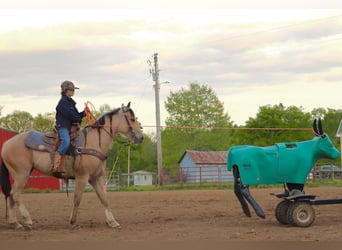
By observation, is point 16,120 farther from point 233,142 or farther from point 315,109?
point 315,109

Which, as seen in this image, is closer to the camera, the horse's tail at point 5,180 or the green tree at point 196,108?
the horse's tail at point 5,180

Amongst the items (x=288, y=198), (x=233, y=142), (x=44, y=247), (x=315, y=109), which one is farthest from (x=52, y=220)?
(x=315, y=109)

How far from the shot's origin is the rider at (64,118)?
11.6 m

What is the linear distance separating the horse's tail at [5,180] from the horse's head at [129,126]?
261 cm

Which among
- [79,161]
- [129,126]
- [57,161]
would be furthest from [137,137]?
[57,161]

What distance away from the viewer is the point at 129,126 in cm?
1208

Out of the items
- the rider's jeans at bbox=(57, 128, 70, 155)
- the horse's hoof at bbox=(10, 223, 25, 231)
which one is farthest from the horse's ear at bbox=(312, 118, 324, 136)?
the horse's hoof at bbox=(10, 223, 25, 231)

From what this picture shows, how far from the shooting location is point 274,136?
55969 millimetres

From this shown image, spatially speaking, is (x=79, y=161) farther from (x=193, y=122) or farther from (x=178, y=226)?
(x=193, y=122)

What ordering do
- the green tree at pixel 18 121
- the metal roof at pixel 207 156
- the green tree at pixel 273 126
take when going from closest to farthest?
1. the green tree at pixel 273 126
2. the metal roof at pixel 207 156
3. the green tree at pixel 18 121

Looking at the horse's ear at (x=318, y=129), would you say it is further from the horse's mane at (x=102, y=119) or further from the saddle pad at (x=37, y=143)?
the saddle pad at (x=37, y=143)

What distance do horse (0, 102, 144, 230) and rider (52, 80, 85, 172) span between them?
0.16 m

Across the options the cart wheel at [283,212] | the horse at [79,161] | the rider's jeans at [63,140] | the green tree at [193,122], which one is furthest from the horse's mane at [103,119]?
the green tree at [193,122]

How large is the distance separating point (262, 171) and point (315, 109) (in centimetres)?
8652
